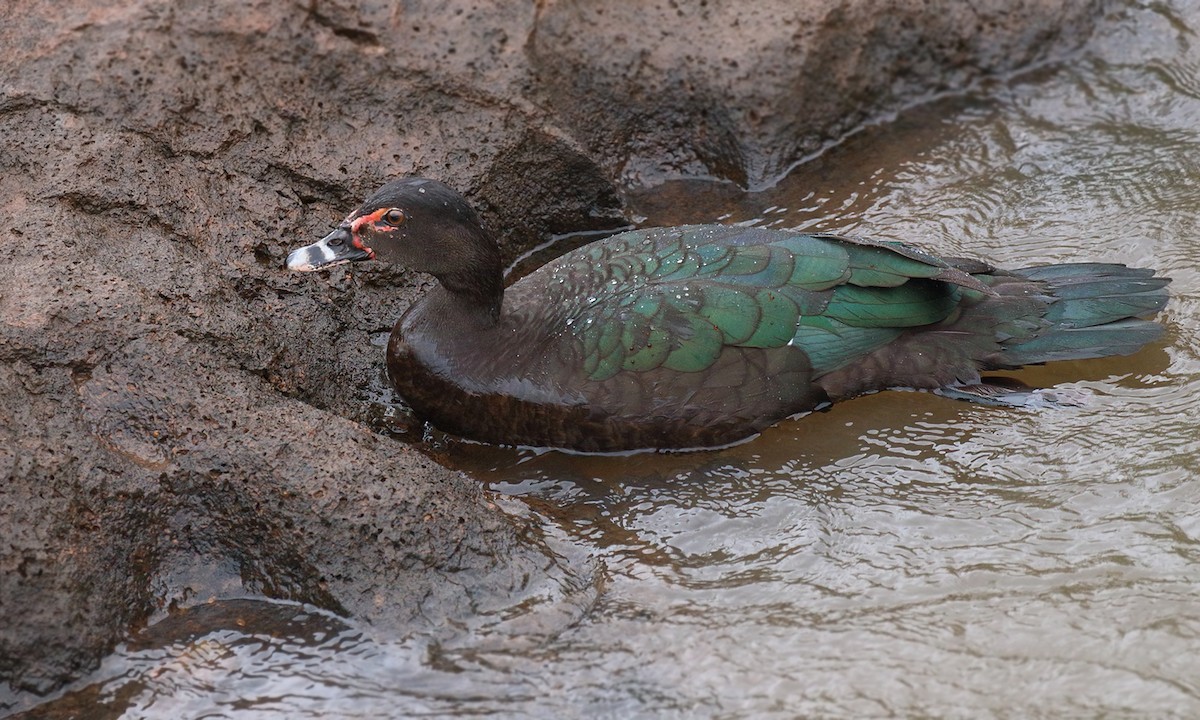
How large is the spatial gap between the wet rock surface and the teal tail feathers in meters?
1.96

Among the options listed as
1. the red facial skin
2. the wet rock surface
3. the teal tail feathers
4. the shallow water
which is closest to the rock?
the wet rock surface

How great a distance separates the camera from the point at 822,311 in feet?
18.0

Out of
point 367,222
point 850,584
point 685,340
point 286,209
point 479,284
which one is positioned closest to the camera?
point 850,584

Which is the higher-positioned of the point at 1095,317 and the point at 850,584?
the point at 1095,317

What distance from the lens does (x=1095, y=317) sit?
221 inches

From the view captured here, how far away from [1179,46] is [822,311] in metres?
3.62

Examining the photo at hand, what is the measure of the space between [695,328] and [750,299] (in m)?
0.28

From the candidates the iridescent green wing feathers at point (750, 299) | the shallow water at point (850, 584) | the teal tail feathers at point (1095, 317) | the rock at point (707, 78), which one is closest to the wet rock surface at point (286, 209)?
the rock at point (707, 78)

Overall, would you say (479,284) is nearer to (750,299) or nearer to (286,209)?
(286,209)

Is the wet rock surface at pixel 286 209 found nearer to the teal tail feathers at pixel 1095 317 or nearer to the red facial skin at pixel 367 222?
the red facial skin at pixel 367 222

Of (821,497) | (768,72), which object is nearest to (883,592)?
(821,497)

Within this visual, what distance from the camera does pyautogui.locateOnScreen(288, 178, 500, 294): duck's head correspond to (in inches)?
218

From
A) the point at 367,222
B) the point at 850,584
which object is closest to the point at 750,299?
the point at 850,584

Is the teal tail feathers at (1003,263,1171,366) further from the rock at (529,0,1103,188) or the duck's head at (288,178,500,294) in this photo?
the duck's head at (288,178,500,294)
